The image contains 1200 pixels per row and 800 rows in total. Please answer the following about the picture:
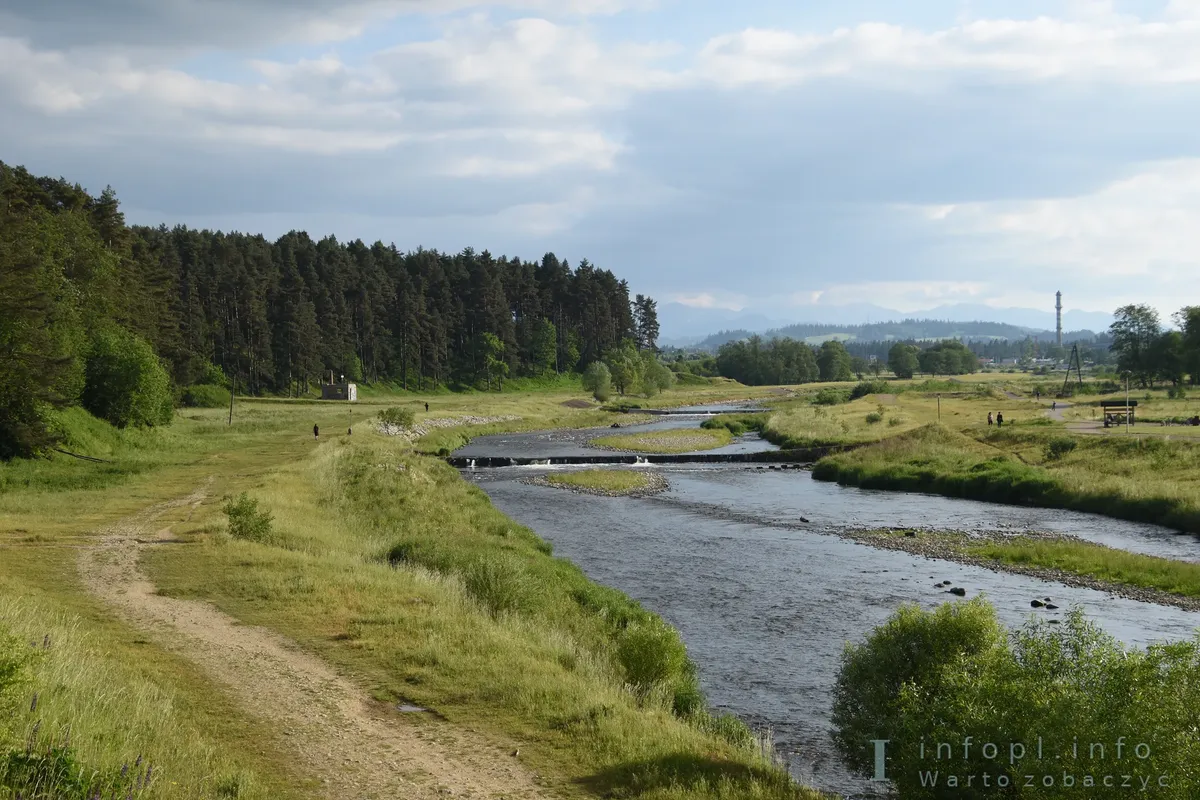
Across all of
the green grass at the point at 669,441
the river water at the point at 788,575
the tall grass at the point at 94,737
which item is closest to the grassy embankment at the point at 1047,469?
the river water at the point at 788,575

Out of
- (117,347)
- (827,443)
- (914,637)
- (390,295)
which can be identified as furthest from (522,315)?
(914,637)

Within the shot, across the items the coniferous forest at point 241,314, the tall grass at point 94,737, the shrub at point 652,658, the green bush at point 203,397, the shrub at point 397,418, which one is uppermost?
the coniferous forest at point 241,314

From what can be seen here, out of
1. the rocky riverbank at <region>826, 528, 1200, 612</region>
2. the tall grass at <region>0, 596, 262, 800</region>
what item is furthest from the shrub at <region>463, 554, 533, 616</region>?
the rocky riverbank at <region>826, 528, 1200, 612</region>

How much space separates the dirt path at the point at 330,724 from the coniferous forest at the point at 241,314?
3007 centimetres

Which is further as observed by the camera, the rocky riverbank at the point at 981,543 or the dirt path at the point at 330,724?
the rocky riverbank at the point at 981,543

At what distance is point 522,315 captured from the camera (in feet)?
552

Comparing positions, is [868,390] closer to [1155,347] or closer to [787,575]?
[1155,347]

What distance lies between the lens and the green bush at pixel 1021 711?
9.45 meters

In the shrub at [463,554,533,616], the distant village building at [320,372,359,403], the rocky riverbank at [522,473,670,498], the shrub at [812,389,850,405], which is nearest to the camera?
the shrub at [463,554,533,616]

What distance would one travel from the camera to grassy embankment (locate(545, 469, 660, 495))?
56812 mm

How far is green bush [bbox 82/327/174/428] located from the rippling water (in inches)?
864

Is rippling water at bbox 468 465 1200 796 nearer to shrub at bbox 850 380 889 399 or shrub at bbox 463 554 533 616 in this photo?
shrub at bbox 463 554 533 616

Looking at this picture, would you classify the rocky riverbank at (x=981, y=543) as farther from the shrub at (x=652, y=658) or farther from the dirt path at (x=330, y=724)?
the dirt path at (x=330, y=724)

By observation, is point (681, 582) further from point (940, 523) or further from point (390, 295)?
point (390, 295)
